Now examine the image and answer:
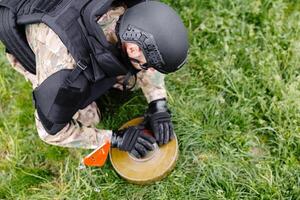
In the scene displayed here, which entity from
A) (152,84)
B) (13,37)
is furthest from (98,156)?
(13,37)

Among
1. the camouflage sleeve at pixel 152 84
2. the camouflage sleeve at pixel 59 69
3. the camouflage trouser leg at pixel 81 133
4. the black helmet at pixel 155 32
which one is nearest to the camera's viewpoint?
the black helmet at pixel 155 32

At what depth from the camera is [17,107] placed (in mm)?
4508

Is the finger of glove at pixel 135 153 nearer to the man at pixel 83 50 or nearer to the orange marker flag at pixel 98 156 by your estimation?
the orange marker flag at pixel 98 156

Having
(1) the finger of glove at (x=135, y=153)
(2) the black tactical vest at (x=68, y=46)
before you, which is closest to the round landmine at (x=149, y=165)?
(1) the finger of glove at (x=135, y=153)

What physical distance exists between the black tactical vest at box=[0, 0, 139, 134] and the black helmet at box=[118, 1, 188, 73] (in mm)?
158

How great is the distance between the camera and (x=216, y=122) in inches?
166

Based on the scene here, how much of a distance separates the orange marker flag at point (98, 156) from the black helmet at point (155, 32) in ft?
2.62

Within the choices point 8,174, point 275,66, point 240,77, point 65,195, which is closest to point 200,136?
point 240,77

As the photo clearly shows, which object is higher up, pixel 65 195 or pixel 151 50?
pixel 151 50

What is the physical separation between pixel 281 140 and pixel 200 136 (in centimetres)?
61

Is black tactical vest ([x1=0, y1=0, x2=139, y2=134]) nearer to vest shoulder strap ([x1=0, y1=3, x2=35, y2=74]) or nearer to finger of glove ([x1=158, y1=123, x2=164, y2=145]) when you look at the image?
vest shoulder strap ([x1=0, y1=3, x2=35, y2=74])

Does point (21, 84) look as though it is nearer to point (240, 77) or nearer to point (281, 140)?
point (240, 77)

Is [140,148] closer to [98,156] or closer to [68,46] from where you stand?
[98,156]

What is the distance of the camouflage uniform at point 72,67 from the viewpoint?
3.42 meters
